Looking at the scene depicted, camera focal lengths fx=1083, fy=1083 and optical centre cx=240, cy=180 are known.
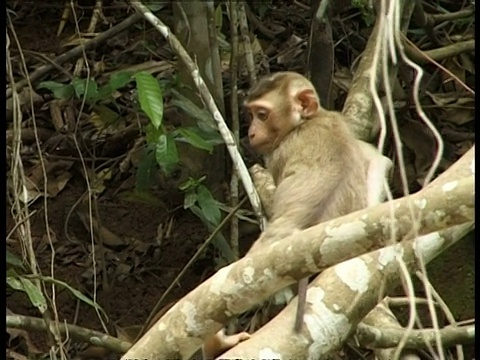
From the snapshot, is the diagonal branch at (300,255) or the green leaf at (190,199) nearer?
the diagonal branch at (300,255)

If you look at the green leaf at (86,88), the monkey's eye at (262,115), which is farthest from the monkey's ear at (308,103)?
the green leaf at (86,88)

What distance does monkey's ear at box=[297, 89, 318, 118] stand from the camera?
4.59 metres

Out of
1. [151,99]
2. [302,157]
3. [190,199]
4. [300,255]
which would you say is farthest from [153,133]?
[300,255]

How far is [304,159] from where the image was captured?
4172mm

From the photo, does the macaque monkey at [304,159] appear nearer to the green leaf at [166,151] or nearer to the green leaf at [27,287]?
the green leaf at [166,151]

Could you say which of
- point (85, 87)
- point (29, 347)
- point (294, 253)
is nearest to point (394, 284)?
point (294, 253)

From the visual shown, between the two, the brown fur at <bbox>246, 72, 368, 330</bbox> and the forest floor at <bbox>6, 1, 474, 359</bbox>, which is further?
the forest floor at <bbox>6, 1, 474, 359</bbox>

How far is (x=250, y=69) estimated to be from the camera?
5465mm

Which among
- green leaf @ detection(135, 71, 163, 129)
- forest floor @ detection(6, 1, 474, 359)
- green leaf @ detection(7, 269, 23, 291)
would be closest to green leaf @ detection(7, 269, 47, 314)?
green leaf @ detection(7, 269, 23, 291)

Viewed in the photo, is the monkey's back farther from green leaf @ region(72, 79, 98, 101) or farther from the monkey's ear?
green leaf @ region(72, 79, 98, 101)

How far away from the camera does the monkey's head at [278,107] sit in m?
4.59

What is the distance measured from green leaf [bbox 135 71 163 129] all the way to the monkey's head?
0.43m

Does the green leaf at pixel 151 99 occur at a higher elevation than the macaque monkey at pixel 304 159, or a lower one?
higher

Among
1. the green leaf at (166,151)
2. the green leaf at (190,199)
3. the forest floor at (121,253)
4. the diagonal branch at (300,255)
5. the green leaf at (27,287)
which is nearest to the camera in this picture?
the diagonal branch at (300,255)
